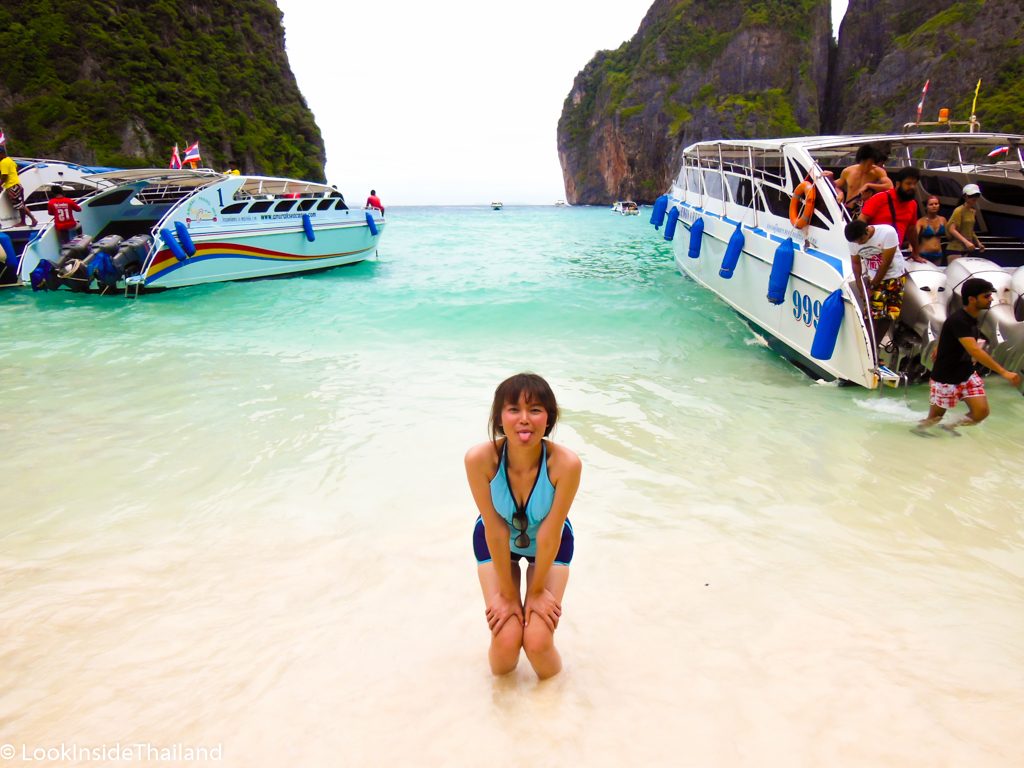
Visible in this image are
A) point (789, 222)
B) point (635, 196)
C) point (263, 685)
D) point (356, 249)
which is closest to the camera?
point (263, 685)

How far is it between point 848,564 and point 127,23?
156 ft

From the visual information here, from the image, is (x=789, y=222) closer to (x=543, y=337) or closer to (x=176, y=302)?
(x=543, y=337)

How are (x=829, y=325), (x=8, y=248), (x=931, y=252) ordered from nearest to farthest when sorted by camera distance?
(x=829, y=325) → (x=931, y=252) → (x=8, y=248)

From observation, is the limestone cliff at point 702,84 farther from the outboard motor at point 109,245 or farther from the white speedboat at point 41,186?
the outboard motor at point 109,245

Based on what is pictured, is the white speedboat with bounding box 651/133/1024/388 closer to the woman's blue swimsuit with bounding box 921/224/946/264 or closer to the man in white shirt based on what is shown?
the man in white shirt

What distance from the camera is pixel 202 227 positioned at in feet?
43.1

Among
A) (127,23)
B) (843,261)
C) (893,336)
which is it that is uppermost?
(127,23)

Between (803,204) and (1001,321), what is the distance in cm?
220

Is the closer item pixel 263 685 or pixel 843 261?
pixel 263 685

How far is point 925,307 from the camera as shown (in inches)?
222

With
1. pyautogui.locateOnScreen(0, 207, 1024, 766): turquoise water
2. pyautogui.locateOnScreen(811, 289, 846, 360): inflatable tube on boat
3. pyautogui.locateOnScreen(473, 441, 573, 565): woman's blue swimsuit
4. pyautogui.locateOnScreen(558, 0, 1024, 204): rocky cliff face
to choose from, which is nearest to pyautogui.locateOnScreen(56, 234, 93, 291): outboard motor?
Result: pyautogui.locateOnScreen(0, 207, 1024, 766): turquoise water

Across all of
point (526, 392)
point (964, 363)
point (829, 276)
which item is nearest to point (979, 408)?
point (964, 363)

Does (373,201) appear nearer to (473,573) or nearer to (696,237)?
(696,237)

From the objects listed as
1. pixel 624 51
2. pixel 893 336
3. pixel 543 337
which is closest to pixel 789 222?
pixel 893 336
